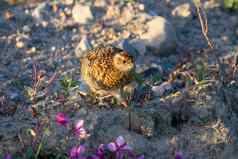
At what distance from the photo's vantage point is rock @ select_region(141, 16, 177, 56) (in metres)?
6.98

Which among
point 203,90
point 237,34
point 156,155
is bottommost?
point 156,155

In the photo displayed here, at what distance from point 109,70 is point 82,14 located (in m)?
2.16

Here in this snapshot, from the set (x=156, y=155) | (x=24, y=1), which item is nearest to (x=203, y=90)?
(x=156, y=155)

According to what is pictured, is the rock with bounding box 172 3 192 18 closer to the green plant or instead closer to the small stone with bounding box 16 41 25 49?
the green plant

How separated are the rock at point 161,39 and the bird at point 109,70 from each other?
52.5 inches

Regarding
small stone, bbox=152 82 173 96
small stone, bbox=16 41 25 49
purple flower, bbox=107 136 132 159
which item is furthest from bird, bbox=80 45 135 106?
small stone, bbox=16 41 25 49

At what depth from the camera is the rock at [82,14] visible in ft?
24.8

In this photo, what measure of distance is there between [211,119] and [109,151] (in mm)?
1059

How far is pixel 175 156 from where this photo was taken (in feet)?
16.7

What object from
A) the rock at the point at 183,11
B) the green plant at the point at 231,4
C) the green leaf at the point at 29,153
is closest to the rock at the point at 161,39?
the rock at the point at 183,11

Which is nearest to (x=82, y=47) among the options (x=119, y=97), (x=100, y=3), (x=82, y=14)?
(x=82, y=14)

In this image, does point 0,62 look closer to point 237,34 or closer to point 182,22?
point 182,22

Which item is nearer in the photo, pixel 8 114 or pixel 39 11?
pixel 8 114

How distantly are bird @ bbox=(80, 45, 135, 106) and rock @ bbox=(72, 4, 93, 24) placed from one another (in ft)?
6.04
